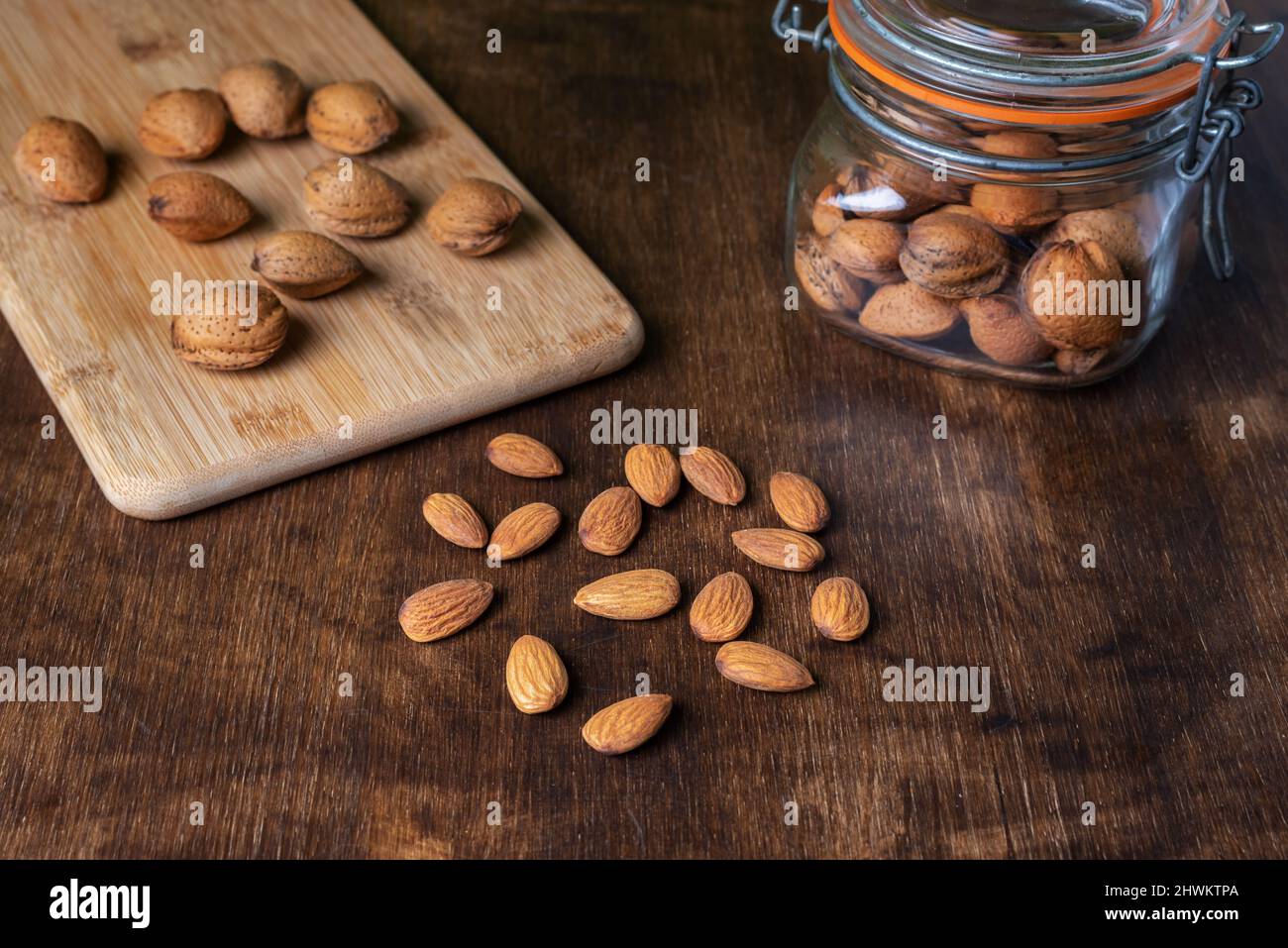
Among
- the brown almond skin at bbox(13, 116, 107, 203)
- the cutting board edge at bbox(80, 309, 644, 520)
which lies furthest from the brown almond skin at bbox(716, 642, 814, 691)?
the brown almond skin at bbox(13, 116, 107, 203)

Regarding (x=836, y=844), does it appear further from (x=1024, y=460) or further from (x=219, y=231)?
(x=219, y=231)

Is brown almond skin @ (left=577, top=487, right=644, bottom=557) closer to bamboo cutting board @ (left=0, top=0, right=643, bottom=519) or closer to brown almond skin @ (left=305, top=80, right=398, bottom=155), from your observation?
bamboo cutting board @ (left=0, top=0, right=643, bottom=519)

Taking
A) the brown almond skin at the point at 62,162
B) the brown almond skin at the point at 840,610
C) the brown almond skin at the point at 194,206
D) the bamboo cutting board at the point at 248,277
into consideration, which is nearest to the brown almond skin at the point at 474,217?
the bamboo cutting board at the point at 248,277

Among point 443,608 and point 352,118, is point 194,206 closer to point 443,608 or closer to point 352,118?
point 352,118

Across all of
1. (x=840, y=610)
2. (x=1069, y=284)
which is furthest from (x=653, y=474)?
(x=1069, y=284)

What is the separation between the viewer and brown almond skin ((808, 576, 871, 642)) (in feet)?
2.40

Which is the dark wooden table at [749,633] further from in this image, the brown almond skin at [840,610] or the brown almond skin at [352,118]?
the brown almond skin at [352,118]

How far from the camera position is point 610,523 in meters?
0.78

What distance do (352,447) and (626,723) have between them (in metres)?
0.26

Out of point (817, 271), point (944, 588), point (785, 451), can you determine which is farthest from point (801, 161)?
point (944, 588)

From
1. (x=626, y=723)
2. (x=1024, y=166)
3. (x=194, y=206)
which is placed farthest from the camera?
(x=194, y=206)

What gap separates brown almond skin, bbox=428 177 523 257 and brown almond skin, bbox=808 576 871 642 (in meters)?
0.35

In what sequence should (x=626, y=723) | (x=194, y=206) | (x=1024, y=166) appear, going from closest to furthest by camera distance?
(x=626, y=723), (x=1024, y=166), (x=194, y=206)

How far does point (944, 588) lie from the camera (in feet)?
2.52
